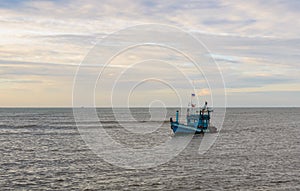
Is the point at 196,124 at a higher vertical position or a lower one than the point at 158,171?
higher

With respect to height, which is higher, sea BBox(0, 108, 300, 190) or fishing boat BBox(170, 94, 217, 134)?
fishing boat BBox(170, 94, 217, 134)

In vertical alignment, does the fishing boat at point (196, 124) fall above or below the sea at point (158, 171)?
above

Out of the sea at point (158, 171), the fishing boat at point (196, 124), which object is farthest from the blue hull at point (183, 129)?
the sea at point (158, 171)

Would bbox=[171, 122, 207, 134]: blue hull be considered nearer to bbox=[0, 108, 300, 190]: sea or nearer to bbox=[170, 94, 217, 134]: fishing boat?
bbox=[170, 94, 217, 134]: fishing boat

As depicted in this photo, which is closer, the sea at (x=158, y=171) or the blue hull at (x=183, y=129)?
the sea at (x=158, y=171)

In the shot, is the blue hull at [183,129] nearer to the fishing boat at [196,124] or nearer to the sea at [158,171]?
the fishing boat at [196,124]

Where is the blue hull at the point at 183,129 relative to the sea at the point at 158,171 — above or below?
above

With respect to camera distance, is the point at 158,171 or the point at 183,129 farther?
the point at 183,129

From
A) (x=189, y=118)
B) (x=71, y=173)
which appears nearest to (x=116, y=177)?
(x=71, y=173)

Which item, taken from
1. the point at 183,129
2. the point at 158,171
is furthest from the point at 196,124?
the point at 158,171

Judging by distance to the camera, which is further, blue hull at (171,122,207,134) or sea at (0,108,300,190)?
blue hull at (171,122,207,134)

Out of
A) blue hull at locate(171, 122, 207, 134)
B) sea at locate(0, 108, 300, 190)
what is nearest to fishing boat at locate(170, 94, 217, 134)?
blue hull at locate(171, 122, 207, 134)

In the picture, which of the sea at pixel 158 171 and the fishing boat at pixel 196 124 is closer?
the sea at pixel 158 171

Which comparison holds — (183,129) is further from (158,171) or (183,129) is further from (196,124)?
(158,171)
